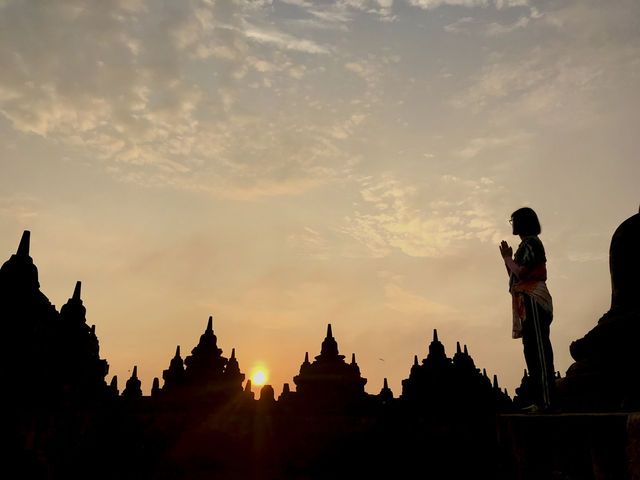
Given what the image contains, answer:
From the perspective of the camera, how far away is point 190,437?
22.1 metres

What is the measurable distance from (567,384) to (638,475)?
1.96m

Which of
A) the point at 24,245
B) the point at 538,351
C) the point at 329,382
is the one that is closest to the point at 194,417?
the point at 329,382

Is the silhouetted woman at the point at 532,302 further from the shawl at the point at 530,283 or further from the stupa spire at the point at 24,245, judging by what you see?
the stupa spire at the point at 24,245

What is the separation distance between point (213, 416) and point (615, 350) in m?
21.4

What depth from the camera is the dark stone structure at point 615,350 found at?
388cm

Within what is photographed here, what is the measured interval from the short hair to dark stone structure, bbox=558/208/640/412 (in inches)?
40.6

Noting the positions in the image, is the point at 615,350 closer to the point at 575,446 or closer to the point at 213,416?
the point at 575,446

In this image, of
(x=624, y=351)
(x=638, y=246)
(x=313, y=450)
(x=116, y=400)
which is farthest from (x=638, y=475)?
(x=116, y=400)

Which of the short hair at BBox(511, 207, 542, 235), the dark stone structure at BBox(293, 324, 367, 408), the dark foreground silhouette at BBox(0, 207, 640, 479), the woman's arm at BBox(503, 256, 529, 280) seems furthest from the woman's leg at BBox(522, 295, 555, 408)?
the dark stone structure at BBox(293, 324, 367, 408)

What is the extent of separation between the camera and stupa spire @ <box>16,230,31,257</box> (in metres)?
17.0

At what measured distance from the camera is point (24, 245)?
1709 centimetres

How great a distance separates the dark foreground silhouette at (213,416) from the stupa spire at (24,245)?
5cm

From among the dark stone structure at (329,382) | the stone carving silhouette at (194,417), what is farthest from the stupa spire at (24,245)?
the dark stone structure at (329,382)

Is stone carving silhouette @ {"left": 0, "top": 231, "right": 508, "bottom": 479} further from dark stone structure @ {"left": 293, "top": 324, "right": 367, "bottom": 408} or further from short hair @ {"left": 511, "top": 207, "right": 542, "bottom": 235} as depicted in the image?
short hair @ {"left": 511, "top": 207, "right": 542, "bottom": 235}
